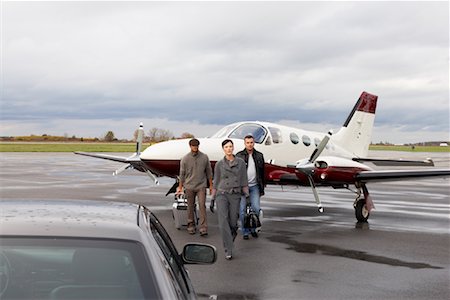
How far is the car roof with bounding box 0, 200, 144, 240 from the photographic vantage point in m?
2.58

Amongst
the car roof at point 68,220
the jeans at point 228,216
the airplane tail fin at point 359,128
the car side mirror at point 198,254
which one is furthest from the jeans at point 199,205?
the airplane tail fin at point 359,128

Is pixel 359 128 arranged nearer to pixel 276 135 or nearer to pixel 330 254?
pixel 276 135

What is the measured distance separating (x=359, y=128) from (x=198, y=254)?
652 inches

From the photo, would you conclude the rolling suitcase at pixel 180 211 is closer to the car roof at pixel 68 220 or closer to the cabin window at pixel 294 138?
the cabin window at pixel 294 138

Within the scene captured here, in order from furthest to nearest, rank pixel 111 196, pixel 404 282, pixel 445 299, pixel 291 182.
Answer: pixel 111 196 → pixel 291 182 → pixel 404 282 → pixel 445 299

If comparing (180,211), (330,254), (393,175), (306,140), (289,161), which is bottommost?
(330,254)

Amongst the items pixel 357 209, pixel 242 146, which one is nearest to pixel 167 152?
pixel 242 146

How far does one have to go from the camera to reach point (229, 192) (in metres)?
8.96

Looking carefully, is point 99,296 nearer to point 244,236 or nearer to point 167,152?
point 244,236

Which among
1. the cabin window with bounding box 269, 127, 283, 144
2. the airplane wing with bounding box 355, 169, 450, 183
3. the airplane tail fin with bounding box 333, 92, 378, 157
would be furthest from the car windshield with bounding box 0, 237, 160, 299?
the airplane tail fin with bounding box 333, 92, 378, 157

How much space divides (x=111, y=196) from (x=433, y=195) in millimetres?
12744

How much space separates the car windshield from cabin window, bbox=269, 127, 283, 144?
11.6 m

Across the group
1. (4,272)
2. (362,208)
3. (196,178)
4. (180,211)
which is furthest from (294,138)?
(4,272)

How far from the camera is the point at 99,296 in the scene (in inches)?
104
